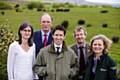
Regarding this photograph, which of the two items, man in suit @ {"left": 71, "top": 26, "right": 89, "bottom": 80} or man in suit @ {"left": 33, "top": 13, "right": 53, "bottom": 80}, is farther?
man in suit @ {"left": 33, "top": 13, "right": 53, "bottom": 80}

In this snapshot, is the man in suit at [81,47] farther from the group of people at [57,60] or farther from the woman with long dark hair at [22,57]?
the woman with long dark hair at [22,57]

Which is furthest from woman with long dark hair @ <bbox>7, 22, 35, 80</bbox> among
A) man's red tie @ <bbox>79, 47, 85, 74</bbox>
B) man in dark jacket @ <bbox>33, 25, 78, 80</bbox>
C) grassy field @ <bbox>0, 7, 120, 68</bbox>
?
grassy field @ <bbox>0, 7, 120, 68</bbox>

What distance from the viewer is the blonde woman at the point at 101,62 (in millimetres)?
5766

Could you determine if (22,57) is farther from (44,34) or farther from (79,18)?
(79,18)

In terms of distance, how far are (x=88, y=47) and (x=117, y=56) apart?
12.4 m

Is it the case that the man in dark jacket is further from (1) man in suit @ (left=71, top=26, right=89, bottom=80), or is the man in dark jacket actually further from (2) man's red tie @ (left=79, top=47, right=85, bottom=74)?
(1) man in suit @ (left=71, top=26, right=89, bottom=80)

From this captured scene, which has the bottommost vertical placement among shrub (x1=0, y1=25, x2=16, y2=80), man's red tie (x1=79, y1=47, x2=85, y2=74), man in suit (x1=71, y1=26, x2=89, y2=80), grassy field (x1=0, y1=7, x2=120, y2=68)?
grassy field (x1=0, y1=7, x2=120, y2=68)

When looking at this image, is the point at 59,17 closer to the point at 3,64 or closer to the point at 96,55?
the point at 3,64

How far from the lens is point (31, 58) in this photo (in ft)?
20.0

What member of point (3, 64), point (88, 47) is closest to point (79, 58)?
point (88, 47)

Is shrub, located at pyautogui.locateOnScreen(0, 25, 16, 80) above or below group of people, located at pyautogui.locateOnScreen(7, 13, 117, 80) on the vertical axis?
below

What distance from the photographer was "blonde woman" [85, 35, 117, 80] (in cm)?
577

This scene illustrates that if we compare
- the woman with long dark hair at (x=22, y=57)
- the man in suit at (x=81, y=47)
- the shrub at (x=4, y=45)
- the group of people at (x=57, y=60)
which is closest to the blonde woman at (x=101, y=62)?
the group of people at (x=57, y=60)

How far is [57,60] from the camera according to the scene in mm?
5949
